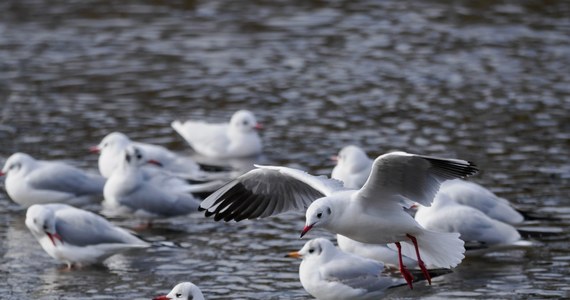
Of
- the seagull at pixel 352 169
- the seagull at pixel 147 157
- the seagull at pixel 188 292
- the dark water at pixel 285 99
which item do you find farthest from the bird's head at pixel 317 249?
Result: the seagull at pixel 147 157

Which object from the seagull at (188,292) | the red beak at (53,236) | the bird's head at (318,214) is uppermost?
the bird's head at (318,214)

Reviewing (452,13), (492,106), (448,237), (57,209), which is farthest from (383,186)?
(452,13)

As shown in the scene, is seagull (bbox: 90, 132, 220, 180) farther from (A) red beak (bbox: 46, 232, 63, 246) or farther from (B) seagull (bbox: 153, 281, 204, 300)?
(B) seagull (bbox: 153, 281, 204, 300)

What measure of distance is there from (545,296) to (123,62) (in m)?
10.9

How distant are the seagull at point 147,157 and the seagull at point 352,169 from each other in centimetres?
165

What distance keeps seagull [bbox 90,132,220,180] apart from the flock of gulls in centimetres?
1

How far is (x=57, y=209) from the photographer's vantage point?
10.8 meters

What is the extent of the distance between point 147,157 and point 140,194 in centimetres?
131

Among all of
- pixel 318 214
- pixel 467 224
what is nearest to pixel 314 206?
pixel 318 214

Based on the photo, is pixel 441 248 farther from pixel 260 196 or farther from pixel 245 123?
pixel 245 123

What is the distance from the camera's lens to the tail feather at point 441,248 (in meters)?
8.93

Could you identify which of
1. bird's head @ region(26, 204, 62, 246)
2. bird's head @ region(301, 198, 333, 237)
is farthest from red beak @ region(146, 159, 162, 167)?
bird's head @ region(301, 198, 333, 237)

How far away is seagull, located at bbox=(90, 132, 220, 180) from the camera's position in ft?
43.4

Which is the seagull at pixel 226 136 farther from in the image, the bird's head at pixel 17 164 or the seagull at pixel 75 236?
the seagull at pixel 75 236
